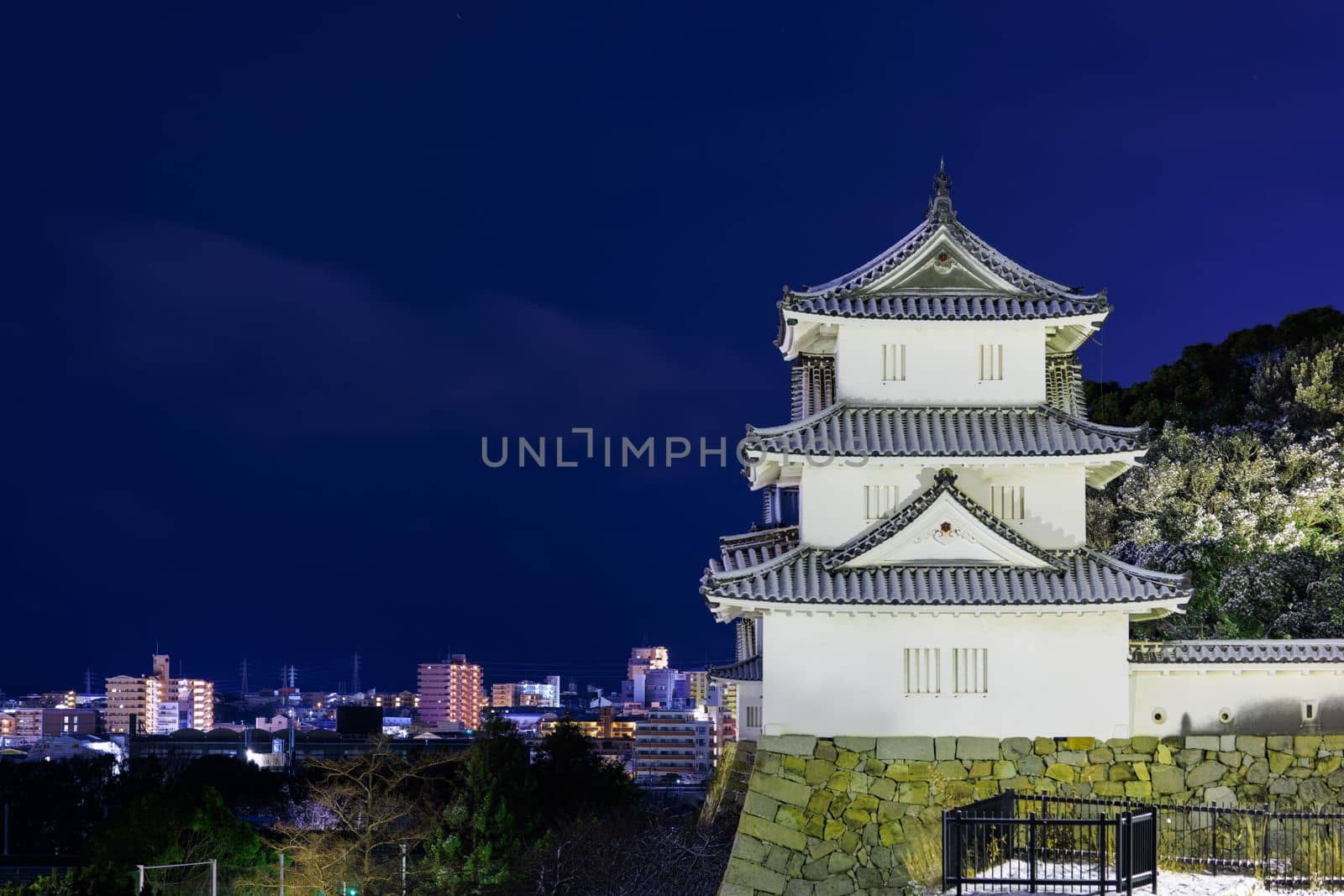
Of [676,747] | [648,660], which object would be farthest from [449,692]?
[676,747]

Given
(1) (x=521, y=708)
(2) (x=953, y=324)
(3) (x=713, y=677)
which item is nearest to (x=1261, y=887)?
(2) (x=953, y=324)

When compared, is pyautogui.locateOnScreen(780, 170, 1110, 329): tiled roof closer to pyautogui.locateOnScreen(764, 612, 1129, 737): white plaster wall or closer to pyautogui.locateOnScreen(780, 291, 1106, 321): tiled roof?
pyautogui.locateOnScreen(780, 291, 1106, 321): tiled roof

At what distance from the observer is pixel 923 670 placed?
66.5 ft

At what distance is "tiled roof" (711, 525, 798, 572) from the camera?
861 inches

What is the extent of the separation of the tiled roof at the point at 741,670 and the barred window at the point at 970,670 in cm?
427

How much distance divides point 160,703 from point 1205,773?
170872 millimetres

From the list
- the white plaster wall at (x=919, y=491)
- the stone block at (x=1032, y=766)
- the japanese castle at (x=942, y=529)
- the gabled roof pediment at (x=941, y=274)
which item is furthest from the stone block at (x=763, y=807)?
the gabled roof pediment at (x=941, y=274)

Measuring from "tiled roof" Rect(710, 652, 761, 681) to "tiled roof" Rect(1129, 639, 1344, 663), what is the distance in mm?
6003

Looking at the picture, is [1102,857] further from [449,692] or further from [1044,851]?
[449,692]

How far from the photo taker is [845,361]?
21.7 metres

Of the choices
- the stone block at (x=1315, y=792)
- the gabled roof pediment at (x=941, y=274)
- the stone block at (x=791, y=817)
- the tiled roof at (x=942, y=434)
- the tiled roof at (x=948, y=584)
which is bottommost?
the stone block at (x=791, y=817)

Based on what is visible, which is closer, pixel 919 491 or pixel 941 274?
pixel 919 491

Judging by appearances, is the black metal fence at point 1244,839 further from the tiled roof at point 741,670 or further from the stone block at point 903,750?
the tiled roof at point 741,670

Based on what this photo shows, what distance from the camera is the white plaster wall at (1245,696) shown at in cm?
2072
